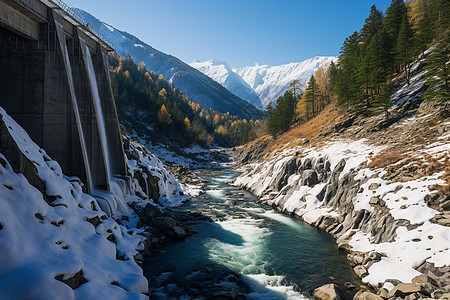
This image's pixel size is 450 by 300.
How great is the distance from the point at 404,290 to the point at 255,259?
832 cm

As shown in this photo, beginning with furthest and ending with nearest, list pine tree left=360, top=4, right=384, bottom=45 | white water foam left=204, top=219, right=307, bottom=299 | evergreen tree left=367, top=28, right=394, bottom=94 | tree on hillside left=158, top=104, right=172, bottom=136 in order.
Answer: tree on hillside left=158, top=104, right=172, bottom=136 < pine tree left=360, top=4, right=384, bottom=45 < evergreen tree left=367, top=28, right=394, bottom=94 < white water foam left=204, top=219, right=307, bottom=299

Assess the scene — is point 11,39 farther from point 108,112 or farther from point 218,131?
point 218,131

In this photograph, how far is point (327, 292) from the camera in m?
11.6

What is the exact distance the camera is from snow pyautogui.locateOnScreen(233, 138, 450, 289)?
11891mm

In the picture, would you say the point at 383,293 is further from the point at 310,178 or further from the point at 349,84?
the point at 349,84

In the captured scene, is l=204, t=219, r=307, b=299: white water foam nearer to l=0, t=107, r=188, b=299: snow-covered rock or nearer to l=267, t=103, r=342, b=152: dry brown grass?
l=0, t=107, r=188, b=299: snow-covered rock

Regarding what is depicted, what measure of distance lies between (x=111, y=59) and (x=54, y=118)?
5566 inches

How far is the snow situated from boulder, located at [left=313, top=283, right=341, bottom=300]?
2457 millimetres

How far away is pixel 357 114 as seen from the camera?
37312 millimetres

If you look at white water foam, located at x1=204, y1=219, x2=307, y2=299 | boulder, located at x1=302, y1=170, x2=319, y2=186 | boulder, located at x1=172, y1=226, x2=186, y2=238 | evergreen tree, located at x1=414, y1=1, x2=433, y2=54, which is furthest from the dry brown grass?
boulder, located at x1=172, y1=226, x2=186, y2=238

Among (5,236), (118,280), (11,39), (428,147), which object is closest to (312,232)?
(428,147)

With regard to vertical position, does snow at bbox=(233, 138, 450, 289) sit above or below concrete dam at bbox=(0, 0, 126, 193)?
below

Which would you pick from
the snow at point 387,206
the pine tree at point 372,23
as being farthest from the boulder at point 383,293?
the pine tree at point 372,23

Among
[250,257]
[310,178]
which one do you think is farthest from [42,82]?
[310,178]
